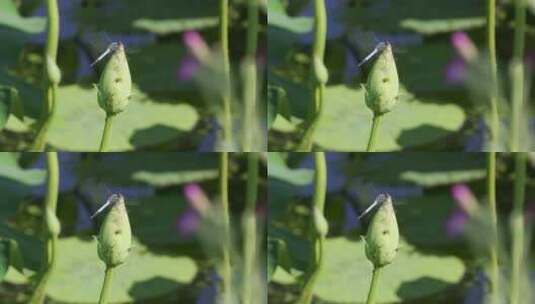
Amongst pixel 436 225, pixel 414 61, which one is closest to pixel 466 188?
pixel 436 225

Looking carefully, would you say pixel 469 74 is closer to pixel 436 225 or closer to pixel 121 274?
pixel 436 225

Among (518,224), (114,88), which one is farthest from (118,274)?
(518,224)

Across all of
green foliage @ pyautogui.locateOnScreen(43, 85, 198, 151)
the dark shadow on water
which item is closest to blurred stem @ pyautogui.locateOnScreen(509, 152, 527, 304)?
the dark shadow on water

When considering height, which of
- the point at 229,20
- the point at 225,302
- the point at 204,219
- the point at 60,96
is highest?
the point at 229,20

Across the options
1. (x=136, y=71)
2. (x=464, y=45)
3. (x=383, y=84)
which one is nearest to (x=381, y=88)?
(x=383, y=84)

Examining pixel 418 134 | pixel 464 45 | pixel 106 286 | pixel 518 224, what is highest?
pixel 464 45

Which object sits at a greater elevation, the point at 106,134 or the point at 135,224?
the point at 106,134

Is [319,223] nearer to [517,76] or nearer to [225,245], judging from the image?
[225,245]

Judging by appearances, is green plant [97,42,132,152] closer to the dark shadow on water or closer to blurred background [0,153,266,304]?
blurred background [0,153,266,304]
